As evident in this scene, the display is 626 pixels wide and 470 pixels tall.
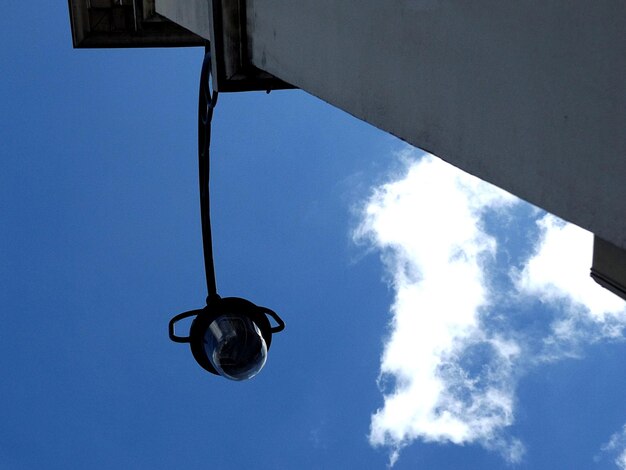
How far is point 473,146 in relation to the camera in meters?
2.58

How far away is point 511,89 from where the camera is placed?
2340 millimetres

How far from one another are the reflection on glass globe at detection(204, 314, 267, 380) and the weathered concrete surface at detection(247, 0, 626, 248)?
6.71 ft

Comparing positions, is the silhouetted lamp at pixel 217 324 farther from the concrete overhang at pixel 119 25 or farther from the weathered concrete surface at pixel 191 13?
the concrete overhang at pixel 119 25

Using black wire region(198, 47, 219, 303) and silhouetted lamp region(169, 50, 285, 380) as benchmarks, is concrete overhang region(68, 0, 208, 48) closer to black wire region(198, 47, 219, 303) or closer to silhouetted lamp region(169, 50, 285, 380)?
black wire region(198, 47, 219, 303)

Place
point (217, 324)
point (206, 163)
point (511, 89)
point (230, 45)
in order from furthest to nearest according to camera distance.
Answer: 1. point (230, 45)
2. point (206, 163)
3. point (217, 324)
4. point (511, 89)

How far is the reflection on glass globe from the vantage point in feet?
16.7

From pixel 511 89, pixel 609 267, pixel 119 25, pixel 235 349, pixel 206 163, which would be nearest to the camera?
pixel 511 89

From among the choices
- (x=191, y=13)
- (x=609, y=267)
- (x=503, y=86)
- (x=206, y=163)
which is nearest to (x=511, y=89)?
(x=503, y=86)

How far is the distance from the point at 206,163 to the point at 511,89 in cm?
333

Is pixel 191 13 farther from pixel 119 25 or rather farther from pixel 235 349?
pixel 119 25

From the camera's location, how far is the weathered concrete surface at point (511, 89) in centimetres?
193

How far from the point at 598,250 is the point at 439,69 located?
0.96 metres

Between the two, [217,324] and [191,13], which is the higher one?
[191,13]

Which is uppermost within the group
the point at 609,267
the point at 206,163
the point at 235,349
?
the point at 609,267
